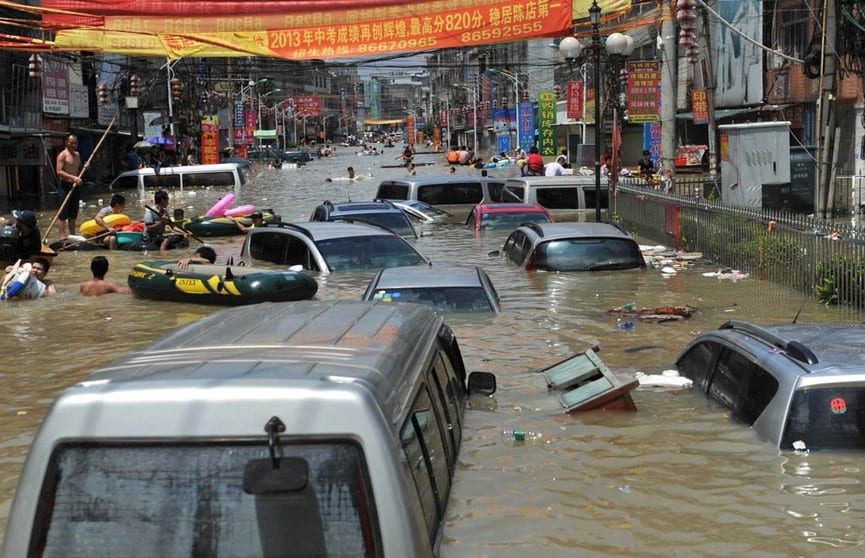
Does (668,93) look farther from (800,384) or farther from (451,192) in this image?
(800,384)

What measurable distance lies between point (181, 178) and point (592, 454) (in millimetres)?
43462

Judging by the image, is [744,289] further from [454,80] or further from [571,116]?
[454,80]

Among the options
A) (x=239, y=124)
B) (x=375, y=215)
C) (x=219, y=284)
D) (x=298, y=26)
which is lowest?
(x=219, y=284)

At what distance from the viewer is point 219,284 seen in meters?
15.8

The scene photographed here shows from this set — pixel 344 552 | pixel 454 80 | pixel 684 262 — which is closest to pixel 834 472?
pixel 344 552

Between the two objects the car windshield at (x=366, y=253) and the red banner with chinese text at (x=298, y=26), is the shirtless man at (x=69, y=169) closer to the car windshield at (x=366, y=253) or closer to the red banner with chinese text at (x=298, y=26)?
the red banner with chinese text at (x=298, y=26)

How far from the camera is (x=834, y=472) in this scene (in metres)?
6.61

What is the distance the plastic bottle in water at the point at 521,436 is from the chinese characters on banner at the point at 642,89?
31.3 m

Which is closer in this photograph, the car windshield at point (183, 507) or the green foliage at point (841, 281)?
the car windshield at point (183, 507)

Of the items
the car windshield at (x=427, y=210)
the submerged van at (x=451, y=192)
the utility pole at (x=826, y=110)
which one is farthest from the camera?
the submerged van at (x=451, y=192)

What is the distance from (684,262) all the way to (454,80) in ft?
525

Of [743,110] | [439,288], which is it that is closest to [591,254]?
[439,288]

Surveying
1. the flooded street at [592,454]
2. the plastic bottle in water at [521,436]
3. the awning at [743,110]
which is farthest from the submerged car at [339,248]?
the awning at [743,110]

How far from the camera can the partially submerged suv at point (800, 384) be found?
20.7 ft
